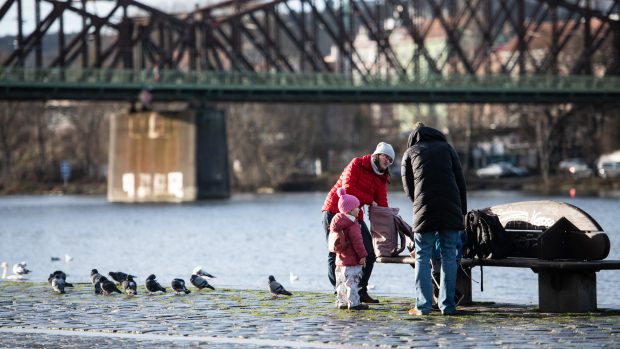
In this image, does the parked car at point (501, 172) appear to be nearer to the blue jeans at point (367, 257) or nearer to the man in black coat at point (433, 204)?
the blue jeans at point (367, 257)

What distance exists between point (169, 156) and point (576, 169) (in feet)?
100

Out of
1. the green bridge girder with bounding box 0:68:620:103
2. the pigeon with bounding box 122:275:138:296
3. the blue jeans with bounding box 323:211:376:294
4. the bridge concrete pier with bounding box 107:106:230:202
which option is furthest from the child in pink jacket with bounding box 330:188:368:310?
the bridge concrete pier with bounding box 107:106:230:202

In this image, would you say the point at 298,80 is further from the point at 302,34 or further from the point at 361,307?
the point at 361,307

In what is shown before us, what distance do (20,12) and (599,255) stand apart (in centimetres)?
9129

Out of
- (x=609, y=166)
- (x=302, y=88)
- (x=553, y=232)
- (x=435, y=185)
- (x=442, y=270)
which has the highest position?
(x=302, y=88)

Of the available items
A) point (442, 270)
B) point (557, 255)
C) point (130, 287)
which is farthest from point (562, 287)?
point (130, 287)

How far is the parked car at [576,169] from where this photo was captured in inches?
4485

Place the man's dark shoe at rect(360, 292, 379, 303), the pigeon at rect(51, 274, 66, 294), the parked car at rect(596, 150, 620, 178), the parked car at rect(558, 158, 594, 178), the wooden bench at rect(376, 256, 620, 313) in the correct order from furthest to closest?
the parked car at rect(558, 158, 594, 178) < the parked car at rect(596, 150, 620, 178) < the pigeon at rect(51, 274, 66, 294) < the man's dark shoe at rect(360, 292, 379, 303) < the wooden bench at rect(376, 256, 620, 313)

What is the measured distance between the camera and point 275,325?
17.0 metres

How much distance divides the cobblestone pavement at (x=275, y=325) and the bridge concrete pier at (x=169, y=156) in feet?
267

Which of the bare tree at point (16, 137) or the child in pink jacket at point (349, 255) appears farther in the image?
the bare tree at point (16, 137)

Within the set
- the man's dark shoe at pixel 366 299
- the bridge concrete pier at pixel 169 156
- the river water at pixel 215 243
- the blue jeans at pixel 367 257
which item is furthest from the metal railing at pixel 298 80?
the man's dark shoe at pixel 366 299

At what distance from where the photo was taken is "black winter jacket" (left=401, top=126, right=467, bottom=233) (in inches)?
695

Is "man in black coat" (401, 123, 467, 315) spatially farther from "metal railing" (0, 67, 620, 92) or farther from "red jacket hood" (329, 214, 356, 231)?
"metal railing" (0, 67, 620, 92)
